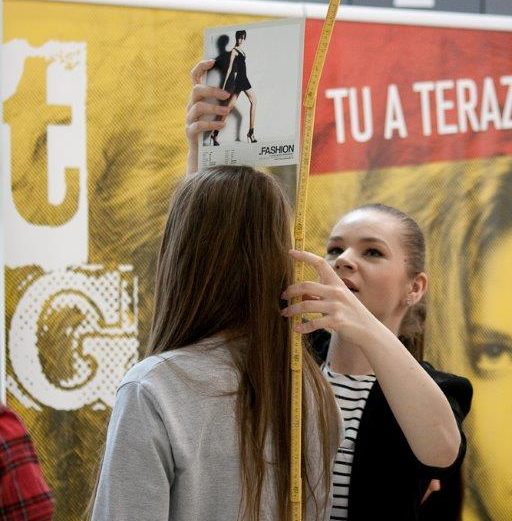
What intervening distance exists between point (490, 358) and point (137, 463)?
2.55 m

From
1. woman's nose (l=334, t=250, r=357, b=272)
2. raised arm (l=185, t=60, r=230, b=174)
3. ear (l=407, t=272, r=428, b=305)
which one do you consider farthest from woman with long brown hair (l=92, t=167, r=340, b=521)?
ear (l=407, t=272, r=428, b=305)

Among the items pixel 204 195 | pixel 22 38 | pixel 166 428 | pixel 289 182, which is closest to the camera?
pixel 166 428

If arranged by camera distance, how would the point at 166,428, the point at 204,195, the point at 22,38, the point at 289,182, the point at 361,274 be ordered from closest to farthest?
the point at 166,428 → the point at 204,195 → the point at 361,274 → the point at 22,38 → the point at 289,182

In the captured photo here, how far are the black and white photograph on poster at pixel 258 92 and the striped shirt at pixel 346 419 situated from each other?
0.65 m

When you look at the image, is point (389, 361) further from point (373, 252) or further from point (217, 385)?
point (373, 252)

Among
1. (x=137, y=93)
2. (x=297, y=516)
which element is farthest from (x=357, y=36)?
(x=297, y=516)

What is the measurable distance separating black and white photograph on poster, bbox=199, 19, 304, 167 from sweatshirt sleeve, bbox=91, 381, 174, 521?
45cm

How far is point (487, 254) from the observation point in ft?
12.1

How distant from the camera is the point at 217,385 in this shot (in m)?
1.44

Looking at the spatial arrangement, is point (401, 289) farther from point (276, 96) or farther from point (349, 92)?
point (349, 92)

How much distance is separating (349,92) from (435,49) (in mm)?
394

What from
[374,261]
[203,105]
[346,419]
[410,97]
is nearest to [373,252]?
[374,261]

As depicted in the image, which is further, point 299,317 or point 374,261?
point 374,261

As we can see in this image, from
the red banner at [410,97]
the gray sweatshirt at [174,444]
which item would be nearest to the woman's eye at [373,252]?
the gray sweatshirt at [174,444]
